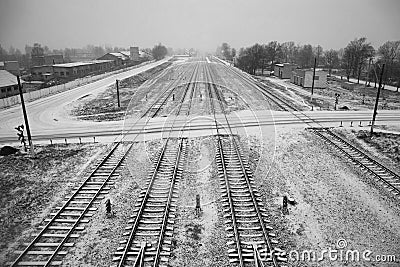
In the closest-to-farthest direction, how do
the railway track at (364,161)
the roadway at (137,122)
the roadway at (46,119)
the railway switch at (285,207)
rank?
the railway switch at (285,207) < the railway track at (364,161) < the roadway at (137,122) < the roadway at (46,119)

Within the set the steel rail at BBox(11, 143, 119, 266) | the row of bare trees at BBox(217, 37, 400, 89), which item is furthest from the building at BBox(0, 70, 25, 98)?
the row of bare trees at BBox(217, 37, 400, 89)

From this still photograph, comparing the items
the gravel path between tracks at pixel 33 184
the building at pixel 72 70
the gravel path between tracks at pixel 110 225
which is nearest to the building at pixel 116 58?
the building at pixel 72 70

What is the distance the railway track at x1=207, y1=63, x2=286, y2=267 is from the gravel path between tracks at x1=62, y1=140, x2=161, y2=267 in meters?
4.21

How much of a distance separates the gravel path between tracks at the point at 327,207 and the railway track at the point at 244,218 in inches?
19.8

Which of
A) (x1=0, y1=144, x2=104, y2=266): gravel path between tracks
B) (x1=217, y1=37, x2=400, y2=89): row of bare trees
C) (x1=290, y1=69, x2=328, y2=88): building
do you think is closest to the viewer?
(x1=0, y1=144, x2=104, y2=266): gravel path between tracks

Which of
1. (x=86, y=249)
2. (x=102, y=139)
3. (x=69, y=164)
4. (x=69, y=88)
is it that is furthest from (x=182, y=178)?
(x=69, y=88)

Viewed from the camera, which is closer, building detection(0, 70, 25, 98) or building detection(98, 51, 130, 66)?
building detection(0, 70, 25, 98)

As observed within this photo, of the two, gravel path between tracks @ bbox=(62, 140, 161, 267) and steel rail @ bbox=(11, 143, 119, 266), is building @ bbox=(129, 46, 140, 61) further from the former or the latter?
gravel path between tracks @ bbox=(62, 140, 161, 267)

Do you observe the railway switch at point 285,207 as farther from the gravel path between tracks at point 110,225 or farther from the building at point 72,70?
the building at point 72,70

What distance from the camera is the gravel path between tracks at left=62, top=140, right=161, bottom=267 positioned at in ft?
31.3

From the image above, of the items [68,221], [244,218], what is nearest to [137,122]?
[68,221]

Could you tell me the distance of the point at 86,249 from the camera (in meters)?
9.92

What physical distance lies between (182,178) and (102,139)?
9700mm

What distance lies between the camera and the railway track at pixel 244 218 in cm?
947
